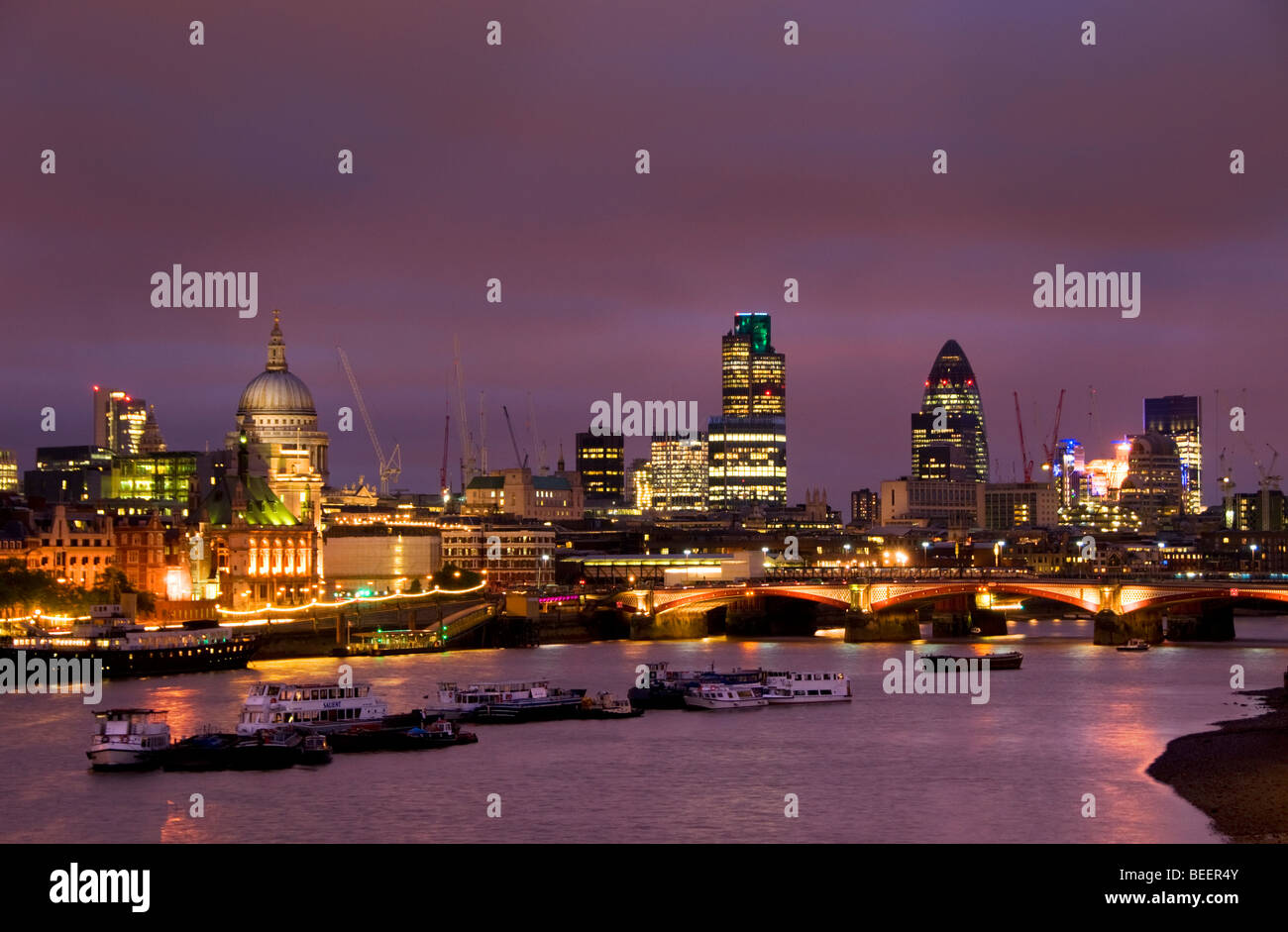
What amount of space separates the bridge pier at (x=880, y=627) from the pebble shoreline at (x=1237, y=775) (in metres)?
41.1

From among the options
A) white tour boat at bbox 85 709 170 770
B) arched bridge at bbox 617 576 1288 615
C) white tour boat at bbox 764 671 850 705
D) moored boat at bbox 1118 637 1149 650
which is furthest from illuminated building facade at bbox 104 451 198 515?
white tour boat at bbox 85 709 170 770

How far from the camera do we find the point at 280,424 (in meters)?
141

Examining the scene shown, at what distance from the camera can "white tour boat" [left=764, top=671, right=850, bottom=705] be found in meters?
64.3

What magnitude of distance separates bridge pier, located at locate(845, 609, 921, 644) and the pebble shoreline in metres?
41.1

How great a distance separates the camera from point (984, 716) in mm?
58406

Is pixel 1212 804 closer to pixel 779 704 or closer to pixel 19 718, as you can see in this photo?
pixel 779 704

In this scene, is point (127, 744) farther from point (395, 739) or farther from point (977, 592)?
point (977, 592)

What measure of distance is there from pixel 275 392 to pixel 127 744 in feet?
312

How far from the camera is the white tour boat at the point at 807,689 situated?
6431cm

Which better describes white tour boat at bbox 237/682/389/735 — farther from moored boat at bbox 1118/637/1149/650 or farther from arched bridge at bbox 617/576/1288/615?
arched bridge at bbox 617/576/1288/615

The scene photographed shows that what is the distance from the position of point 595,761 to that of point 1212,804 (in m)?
15.2

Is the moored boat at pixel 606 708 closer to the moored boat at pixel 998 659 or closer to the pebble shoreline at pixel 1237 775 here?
the pebble shoreline at pixel 1237 775
